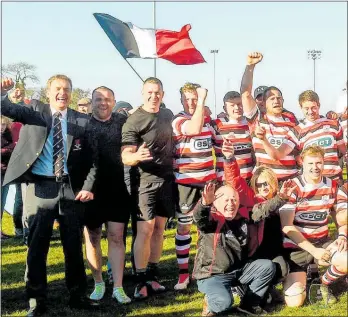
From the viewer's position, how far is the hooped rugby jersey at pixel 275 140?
227 inches

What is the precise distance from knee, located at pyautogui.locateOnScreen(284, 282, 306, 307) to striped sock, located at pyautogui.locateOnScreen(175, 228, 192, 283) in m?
1.14

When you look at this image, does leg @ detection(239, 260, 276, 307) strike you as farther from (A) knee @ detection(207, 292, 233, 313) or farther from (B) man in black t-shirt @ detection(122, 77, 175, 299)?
(B) man in black t-shirt @ detection(122, 77, 175, 299)

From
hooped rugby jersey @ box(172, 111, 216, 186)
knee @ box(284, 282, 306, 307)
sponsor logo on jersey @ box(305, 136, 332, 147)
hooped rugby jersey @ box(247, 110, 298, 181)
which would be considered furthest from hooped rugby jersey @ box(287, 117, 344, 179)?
knee @ box(284, 282, 306, 307)

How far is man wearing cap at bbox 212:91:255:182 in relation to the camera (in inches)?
232

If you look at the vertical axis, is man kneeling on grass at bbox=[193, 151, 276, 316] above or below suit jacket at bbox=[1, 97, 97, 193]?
below

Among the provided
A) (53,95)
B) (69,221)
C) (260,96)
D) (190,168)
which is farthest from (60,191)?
(260,96)

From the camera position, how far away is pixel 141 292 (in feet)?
17.2

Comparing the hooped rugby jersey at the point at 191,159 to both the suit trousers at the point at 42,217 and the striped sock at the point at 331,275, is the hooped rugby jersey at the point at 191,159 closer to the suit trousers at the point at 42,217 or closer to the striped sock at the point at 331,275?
the suit trousers at the point at 42,217

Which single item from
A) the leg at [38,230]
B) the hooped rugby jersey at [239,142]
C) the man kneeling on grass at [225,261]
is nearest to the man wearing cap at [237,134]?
the hooped rugby jersey at [239,142]

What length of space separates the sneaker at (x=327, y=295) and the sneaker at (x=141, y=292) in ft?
5.52

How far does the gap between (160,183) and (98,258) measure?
0.95m

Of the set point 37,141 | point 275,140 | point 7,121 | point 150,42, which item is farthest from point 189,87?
point 7,121

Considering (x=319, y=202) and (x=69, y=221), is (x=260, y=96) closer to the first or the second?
(x=319, y=202)

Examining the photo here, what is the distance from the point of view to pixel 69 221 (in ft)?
15.8
